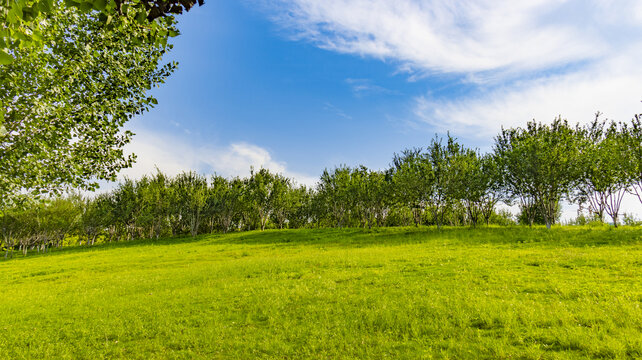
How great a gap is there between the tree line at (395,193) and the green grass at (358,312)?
288 inches

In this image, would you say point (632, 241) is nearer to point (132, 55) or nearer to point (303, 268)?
point (303, 268)

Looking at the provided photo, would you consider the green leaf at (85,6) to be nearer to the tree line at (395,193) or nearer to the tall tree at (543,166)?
the tree line at (395,193)

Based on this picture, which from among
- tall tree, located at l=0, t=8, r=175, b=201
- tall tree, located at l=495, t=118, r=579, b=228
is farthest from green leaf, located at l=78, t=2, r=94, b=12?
tall tree, located at l=495, t=118, r=579, b=228

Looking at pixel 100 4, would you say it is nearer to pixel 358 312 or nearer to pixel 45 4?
pixel 45 4

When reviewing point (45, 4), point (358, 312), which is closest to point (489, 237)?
point (358, 312)

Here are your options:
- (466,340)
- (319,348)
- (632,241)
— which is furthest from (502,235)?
(319,348)

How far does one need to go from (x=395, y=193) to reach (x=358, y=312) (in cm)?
4560

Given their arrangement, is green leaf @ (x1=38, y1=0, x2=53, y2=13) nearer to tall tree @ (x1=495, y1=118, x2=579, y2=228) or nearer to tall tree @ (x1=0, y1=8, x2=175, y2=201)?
tall tree @ (x1=0, y1=8, x2=175, y2=201)

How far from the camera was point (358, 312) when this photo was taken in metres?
11.7

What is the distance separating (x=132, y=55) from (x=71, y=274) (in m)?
28.7

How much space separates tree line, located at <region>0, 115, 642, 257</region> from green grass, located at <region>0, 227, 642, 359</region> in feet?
24.0

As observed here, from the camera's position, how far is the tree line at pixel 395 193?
4128 cm

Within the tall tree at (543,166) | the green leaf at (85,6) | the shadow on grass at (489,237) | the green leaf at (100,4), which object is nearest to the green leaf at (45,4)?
the green leaf at (85,6)

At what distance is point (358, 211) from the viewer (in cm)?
7912
